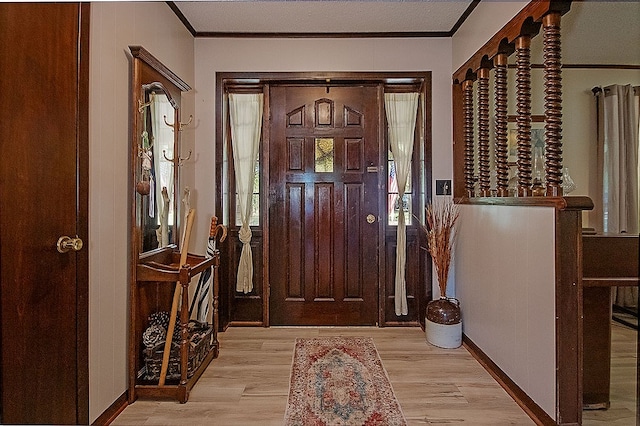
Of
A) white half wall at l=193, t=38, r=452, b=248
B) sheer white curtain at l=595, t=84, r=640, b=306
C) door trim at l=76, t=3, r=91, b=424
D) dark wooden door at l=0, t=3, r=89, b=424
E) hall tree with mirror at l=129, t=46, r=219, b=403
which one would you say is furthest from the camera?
sheer white curtain at l=595, t=84, r=640, b=306

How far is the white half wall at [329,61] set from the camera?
3672 mm

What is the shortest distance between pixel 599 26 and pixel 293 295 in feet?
11.6

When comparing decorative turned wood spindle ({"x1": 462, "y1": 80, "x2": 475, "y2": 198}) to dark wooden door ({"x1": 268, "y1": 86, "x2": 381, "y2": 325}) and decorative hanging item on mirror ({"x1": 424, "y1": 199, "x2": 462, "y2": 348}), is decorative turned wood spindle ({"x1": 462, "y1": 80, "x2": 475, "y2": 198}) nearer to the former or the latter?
decorative hanging item on mirror ({"x1": 424, "y1": 199, "x2": 462, "y2": 348})

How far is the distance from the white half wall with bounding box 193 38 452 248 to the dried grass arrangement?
0.38 meters

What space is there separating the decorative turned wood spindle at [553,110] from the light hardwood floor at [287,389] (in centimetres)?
127

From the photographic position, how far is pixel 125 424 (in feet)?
6.95

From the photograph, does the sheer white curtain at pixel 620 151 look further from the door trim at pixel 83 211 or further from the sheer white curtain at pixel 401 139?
the door trim at pixel 83 211

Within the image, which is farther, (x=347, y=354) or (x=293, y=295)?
(x=293, y=295)

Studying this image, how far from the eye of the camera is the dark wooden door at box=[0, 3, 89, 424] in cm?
172

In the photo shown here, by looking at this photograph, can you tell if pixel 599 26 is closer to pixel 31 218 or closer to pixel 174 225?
pixel 174 225

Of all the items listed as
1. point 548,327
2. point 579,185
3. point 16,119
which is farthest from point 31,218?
point 579,185

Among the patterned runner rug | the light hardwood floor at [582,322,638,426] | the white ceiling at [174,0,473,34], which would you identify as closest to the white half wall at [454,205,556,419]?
the light hardwood floor at [582,322,638,426]

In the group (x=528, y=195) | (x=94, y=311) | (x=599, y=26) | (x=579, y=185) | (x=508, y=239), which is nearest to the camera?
(x=94, y=311)

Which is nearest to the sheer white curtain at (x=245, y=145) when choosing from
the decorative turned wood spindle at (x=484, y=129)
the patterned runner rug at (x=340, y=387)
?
the patterned runner rug at (x=340, y=387)
